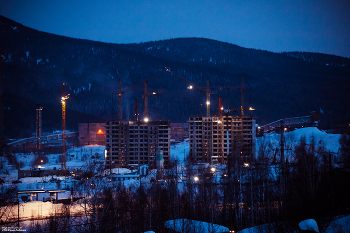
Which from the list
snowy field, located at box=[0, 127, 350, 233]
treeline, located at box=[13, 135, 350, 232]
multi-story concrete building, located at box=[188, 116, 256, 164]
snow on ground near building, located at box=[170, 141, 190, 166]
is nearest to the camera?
treeline, located at box=[13, 135, 350, 232]

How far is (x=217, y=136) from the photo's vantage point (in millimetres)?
31391

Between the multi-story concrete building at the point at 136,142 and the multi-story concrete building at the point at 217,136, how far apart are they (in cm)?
277

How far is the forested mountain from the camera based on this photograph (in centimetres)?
7050

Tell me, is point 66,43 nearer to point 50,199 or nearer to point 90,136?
point 90,136

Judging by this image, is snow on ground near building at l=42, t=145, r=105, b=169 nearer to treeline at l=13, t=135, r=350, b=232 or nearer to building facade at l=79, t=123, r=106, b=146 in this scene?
building facade at l=79, t=123, r=106, b=146

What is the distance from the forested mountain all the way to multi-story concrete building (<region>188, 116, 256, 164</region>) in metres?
29.8

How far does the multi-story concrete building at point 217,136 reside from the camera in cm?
3070

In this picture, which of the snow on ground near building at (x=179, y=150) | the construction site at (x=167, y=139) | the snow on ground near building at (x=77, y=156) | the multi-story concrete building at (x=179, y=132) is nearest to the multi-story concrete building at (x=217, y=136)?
the construction site at (x=167, y=139)

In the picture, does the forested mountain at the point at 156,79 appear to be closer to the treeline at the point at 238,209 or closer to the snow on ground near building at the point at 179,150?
the snow on ground near building at the point at 179,150

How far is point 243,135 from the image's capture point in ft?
102

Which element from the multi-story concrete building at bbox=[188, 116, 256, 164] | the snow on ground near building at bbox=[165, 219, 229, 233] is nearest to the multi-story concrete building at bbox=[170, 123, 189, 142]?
the multi-story concrete building at bbox=[188, 116, 256, 164]

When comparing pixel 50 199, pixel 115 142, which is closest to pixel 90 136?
pixel 115 142


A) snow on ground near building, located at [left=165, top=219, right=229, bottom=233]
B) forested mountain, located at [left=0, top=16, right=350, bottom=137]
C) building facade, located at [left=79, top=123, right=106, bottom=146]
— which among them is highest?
forested mountain, located at [left=0, top=16, right=350, bottom=137]

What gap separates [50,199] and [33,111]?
202ft
